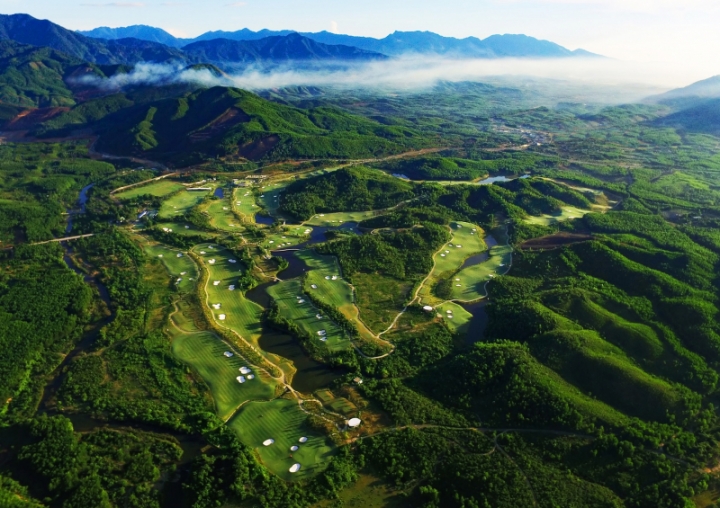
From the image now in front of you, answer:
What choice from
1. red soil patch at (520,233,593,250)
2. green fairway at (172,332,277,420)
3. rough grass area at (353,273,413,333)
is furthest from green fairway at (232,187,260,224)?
red soil patch at (520,233,593,250)

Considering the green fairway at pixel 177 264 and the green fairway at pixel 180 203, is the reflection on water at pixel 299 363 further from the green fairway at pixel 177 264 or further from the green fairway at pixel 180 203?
the green fairway at pixel 180 203

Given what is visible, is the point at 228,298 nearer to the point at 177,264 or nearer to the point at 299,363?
the point at 177,264

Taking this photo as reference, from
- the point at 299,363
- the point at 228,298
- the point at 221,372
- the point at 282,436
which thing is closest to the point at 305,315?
the point at 299,363

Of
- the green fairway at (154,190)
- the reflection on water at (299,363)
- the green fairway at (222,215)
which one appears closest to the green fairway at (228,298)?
the reflection on water at (299,363)

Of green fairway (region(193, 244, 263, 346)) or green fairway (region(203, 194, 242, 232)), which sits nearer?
green fairway (region(193, 244, 263, 346))

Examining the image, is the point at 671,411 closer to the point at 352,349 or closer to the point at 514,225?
the point at 352,349

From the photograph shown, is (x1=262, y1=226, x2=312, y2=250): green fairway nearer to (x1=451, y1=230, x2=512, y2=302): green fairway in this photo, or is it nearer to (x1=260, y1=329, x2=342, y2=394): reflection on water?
(x1=260, y1=329, x2=342, y2=394): reflection on water

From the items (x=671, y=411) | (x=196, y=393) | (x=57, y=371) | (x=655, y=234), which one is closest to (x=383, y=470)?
(x=196, y=393)
